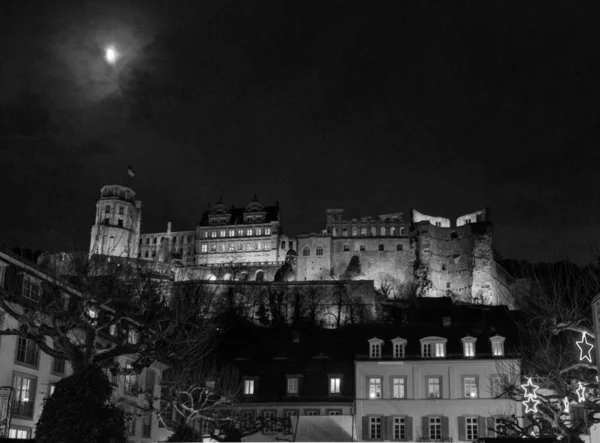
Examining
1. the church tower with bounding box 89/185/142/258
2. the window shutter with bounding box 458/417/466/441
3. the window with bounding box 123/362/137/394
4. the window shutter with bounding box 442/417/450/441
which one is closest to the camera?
the window with bounding box 123/362/137/394

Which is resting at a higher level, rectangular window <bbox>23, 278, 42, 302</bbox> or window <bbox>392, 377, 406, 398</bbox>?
rectangular window <bbox>23, 278, 42, 302</bbox>

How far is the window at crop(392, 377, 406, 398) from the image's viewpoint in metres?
51.7

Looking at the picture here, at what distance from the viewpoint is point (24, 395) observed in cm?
3638

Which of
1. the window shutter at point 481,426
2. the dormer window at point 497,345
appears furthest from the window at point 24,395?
the dormer window at point 497,345

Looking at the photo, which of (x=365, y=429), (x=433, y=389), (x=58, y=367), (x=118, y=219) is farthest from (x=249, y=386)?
(x=118, y=219)

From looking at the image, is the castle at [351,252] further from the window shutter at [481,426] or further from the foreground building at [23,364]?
the foreground building at [23,364]

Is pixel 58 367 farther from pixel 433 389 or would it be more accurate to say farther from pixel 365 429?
pixel 433 389

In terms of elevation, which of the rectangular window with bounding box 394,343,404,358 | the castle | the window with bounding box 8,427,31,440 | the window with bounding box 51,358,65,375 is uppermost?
the castle

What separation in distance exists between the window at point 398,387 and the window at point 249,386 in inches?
393

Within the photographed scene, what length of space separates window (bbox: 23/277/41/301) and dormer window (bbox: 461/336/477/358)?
94.4 feet

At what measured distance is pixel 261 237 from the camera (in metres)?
159

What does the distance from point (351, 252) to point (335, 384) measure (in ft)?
315

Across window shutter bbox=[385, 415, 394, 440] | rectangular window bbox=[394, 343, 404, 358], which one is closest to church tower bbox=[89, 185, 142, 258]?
rectangular window bbox=[394, 343, 404, 358]

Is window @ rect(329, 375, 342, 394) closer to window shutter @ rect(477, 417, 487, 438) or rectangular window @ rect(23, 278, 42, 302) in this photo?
window shutter @ rect(477, 417, 487, 438)
